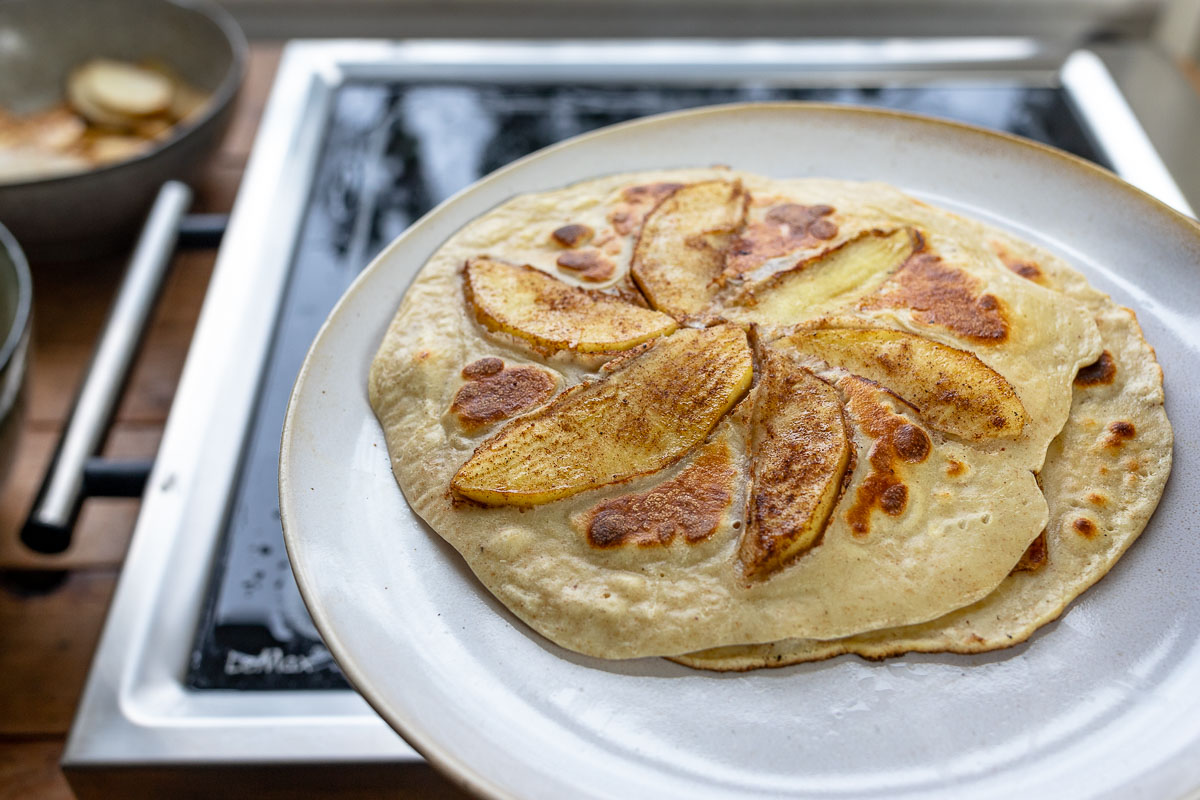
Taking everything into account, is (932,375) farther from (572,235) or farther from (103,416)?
(103,416)

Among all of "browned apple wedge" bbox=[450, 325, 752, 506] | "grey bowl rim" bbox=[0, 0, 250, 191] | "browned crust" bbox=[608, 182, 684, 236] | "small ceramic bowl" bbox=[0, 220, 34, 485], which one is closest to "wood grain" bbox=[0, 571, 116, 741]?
"small ceramic bowl" bbox=[0, 220, 34, 485]

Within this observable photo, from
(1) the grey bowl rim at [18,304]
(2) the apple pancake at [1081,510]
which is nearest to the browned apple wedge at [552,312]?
(2) the apple pancake at [1081,510]

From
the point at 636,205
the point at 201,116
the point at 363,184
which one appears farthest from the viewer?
the point at 201,116

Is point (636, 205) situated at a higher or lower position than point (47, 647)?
higher

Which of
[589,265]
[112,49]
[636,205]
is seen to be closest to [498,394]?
[589,265]

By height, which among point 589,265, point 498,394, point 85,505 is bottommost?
point 85,505

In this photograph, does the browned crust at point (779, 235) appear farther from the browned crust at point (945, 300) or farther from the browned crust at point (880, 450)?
the browned crust at point (880, 450)

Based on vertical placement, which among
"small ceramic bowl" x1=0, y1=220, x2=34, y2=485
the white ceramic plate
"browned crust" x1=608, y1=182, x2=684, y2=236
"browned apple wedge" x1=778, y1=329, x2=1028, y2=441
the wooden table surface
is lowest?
the wooden table surface

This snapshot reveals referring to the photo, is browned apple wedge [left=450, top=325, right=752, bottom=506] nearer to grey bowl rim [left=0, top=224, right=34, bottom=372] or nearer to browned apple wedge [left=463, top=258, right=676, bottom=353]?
browned apple wedge [left=463, top=258, right=676, bottom=353]
